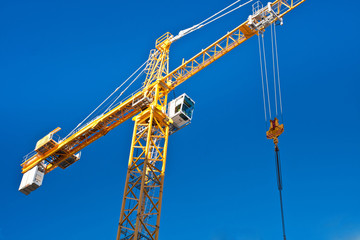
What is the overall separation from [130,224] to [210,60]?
15.0 meters

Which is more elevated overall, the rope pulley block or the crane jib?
the crane jib

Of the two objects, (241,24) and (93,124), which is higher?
(241,24)

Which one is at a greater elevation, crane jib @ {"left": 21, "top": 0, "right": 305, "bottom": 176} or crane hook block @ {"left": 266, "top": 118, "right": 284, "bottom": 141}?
crane jib @ {"left": 21, "top": 0, "right": 305, "bottom": 176}

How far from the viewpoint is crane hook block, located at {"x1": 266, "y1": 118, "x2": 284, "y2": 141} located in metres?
29.6

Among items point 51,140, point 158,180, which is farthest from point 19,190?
point 158,180

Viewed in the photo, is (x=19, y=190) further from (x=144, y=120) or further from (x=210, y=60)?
(x=210, y=60)

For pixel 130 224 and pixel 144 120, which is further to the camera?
pixel 144 120

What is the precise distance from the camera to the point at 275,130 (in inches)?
1170

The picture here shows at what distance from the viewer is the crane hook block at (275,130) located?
97.0 ft

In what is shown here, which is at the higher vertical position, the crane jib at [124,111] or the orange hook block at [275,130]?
the crane jib at [124,111]

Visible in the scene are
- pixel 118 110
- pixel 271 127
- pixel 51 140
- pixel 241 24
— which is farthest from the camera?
pixel 51 140

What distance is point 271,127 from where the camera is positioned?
29.8 m

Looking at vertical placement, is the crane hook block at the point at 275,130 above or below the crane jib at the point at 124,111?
below

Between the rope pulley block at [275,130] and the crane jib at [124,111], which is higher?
the crane jib at [124,111]
